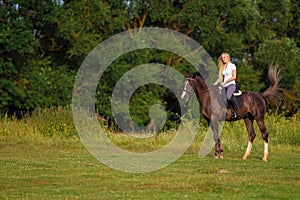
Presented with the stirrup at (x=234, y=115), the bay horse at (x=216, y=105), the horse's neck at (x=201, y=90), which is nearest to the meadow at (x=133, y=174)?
the bay horse at (x=216, y=105)

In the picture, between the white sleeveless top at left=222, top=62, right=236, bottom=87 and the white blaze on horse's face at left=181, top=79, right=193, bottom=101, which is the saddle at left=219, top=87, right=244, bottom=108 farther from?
the white blaze on horse's face at left=181, top=79, right=193, bottom=101

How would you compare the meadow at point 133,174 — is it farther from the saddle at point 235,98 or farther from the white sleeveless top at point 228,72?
the white sleeveless top at point 228,72

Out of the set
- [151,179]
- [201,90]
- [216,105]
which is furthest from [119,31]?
[151,179]

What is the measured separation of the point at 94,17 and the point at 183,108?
7.99 metres

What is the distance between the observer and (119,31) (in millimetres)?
38000

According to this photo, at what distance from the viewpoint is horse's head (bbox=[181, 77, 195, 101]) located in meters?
17.3

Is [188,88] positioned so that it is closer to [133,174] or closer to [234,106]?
[234,106]

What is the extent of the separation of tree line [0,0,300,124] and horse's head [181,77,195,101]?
38.0 ft

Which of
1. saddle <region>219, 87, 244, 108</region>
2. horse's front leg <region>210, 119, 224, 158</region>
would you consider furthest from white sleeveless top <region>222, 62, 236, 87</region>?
horse's front leg <region>210, 119, 224, 158</region>

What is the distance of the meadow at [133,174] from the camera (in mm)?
10734

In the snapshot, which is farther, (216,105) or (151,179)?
(216,105)

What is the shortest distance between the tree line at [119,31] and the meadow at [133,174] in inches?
297

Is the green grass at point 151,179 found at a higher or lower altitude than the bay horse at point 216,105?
lower

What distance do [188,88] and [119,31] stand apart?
2123cm
